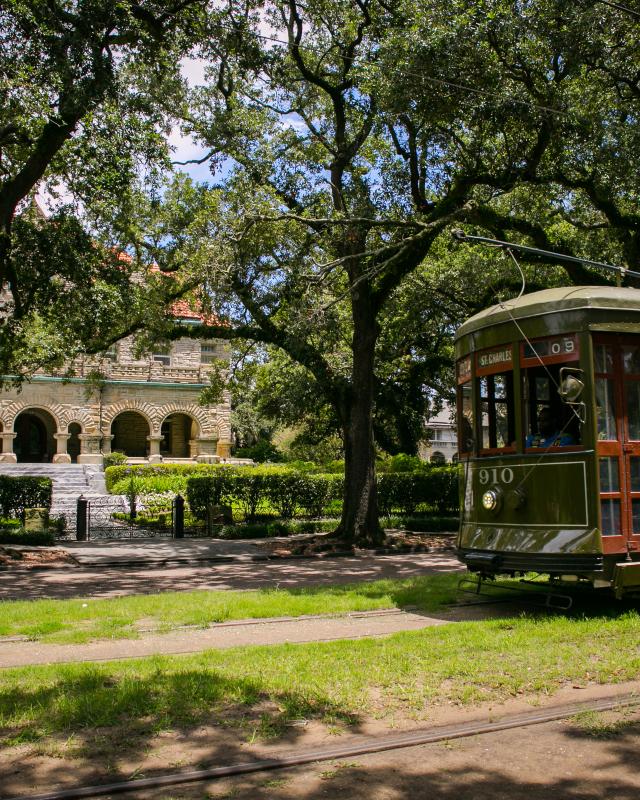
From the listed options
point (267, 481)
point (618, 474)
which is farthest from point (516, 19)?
point (267, 481)

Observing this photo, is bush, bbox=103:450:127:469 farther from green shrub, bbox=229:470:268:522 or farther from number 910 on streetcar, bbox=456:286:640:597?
number 910 on streetcar, bbox=456:286:640:597

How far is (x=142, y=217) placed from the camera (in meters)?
20.8

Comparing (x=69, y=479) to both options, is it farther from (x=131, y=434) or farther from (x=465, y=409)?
(x=465, y=409)

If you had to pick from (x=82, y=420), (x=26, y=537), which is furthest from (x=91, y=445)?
(x=26, y=537)

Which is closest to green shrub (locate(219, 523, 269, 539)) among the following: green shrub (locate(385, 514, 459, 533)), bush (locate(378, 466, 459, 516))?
green shrub (locate(385, 514, 459, 533))

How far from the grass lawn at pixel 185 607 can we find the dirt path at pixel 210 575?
1.36m

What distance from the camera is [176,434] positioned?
4775 cm

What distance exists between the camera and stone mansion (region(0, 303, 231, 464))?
41.5 meters

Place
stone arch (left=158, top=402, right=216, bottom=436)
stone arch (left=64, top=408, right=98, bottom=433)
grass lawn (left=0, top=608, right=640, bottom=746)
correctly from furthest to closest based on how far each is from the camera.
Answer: stone arch (left=158, top=402, right=216, bottom=436) < stone arch (left=64, top=408, right=98, bottom=433) < grass lawn (left=0, top=608, right=640, bottom=746)

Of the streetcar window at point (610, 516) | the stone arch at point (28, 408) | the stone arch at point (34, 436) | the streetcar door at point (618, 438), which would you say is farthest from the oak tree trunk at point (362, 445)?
the stone arch at point (34, 436)

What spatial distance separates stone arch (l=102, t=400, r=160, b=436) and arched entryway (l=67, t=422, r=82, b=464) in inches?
76.5

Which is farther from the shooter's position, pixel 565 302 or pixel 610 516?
pixel 565 302

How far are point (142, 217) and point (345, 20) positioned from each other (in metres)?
7.16

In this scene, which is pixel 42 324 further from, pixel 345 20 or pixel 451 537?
pixel 451 537
